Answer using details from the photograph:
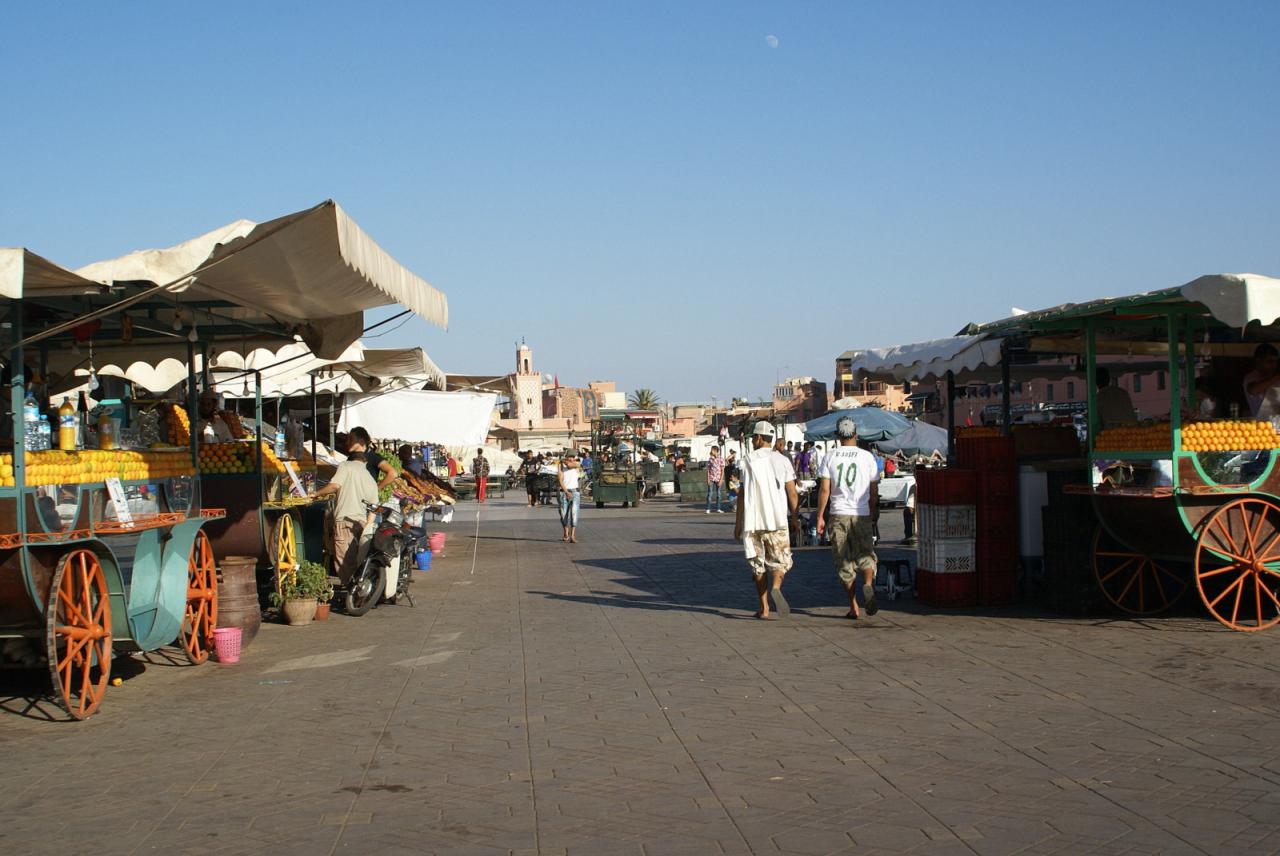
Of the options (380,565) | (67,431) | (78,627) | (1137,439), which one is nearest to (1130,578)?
(1137,439)

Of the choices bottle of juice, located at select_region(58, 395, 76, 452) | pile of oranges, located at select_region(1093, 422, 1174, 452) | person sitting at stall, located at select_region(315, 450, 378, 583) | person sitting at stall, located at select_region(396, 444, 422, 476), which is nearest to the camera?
bottle of juice, located at select_region(58, 395, 76, 452)

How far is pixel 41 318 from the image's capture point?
9633 millimetres

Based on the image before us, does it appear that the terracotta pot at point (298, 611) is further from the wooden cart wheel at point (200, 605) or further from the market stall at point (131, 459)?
the wooden cart wheel at point (200, 605)

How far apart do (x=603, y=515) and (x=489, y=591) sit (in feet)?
60.9

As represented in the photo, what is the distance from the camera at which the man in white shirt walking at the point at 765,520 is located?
11.3 metres

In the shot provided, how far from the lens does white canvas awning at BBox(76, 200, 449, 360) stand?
300 inches

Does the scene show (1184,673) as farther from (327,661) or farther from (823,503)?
(327,661)

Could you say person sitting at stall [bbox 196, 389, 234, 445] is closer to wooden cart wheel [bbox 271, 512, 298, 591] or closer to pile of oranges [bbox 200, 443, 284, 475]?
pile of oranges [bbox 200, 443, 284, 475]

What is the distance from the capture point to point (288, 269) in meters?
8.38

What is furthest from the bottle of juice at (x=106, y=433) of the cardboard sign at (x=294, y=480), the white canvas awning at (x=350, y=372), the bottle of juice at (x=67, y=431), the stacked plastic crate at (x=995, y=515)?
the stacked plastic crate at (x=995, y=515)

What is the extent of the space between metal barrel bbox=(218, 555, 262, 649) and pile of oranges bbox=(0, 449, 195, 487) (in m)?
0.99

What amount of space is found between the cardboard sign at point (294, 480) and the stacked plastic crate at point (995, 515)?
6.98 m

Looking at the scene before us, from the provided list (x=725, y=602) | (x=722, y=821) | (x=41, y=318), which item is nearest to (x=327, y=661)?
(x=41, y=318)

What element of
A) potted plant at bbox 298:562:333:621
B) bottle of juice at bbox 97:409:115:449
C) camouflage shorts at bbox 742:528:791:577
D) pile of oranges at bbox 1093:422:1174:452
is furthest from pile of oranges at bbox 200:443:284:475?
pile of oranges at bbox 1093:422:1174:452
